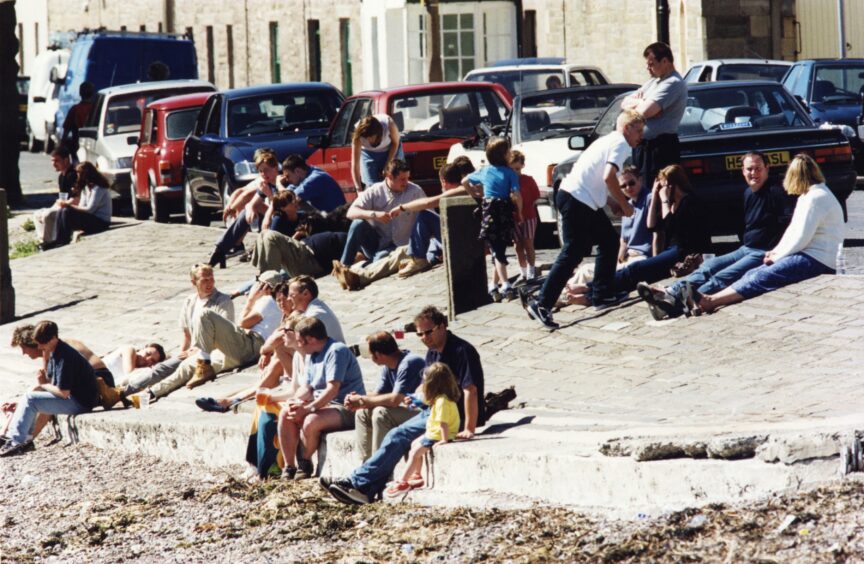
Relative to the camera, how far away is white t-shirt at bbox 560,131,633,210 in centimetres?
1223

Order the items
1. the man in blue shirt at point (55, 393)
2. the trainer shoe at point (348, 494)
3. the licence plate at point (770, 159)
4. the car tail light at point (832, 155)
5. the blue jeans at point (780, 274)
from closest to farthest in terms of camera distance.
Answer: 1. the trainer shoe at point (348, 494)
2. the blue jeans at point (780, 274)
3. the man in blue shirt at point (55, 393)
4. the licence plate at point (770, 159)
5. the car tail light at point (832, 155)

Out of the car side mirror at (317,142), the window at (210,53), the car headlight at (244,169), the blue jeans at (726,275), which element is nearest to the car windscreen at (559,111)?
the car side mirror at (317,142)

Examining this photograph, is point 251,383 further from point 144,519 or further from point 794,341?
point 794,341

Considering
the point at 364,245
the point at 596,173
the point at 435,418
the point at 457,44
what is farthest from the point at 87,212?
the point at 457,44

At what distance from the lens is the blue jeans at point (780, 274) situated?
11.8m

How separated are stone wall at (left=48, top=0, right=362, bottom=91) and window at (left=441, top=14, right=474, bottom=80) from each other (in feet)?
18.9

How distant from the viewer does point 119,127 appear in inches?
1054

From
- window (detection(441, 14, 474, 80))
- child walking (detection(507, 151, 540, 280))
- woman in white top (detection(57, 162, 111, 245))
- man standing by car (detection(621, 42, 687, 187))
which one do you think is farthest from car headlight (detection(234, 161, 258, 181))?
window (detection(441, 14, 474, 80))

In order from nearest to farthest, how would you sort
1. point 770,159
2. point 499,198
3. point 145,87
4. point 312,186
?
1. point 499,198
2. point 770,159
3. point 312,186
4. point 145,87

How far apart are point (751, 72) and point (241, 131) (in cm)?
806

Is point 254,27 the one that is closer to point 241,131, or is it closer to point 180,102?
point 180,102

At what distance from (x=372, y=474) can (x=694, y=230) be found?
4026 mm

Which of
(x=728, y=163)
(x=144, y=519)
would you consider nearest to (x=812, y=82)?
(x=728, y=163)

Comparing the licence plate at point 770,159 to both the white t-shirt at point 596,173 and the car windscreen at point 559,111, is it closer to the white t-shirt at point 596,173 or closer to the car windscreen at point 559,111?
the white t-shirt at point 596,173
